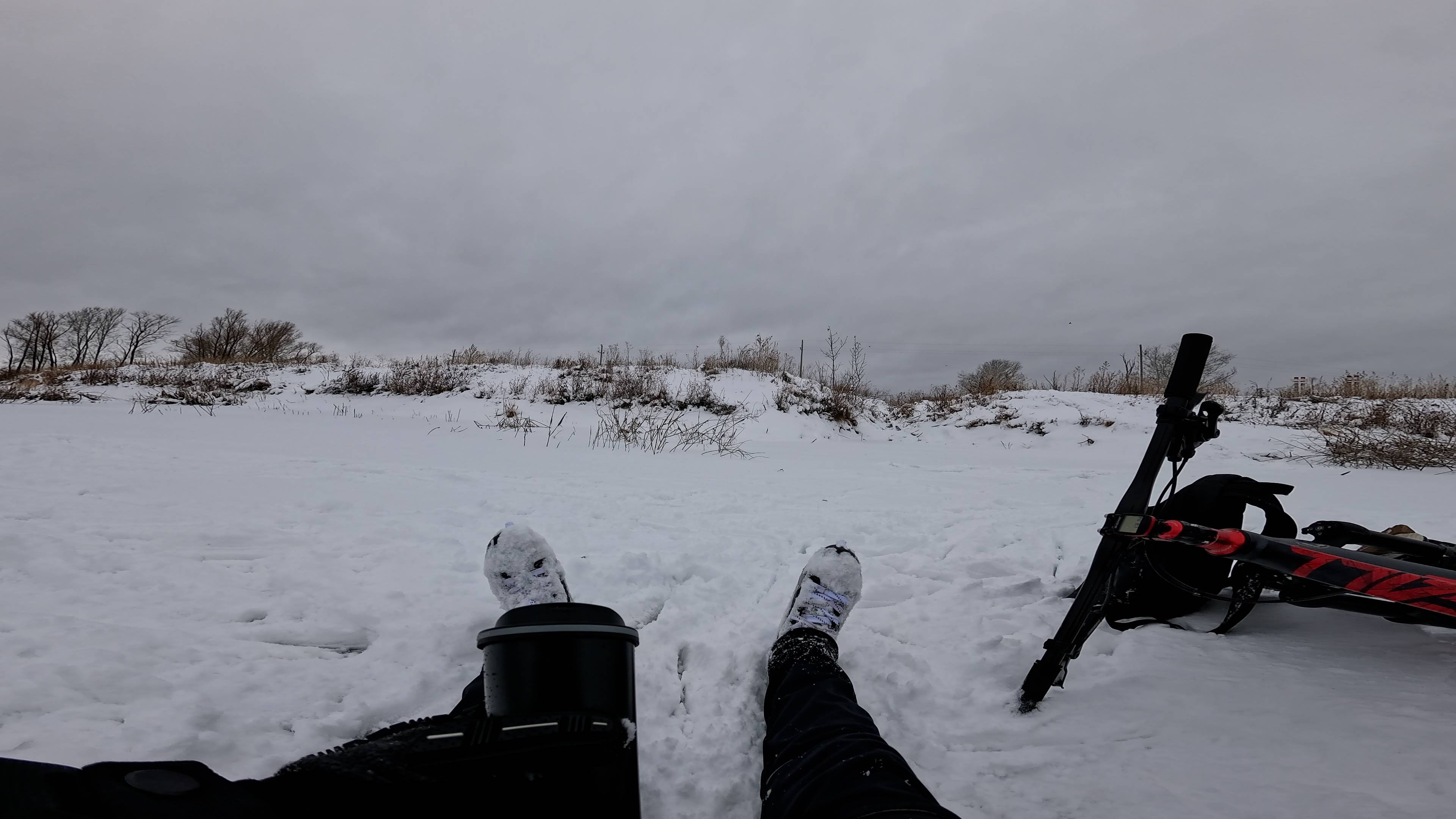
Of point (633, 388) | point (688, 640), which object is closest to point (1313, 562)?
point (688, 640)

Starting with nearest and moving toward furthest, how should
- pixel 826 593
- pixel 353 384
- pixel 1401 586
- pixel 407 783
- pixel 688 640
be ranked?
pixel 407 783 → pixel 1401 586 → pixel 688 640 → pixel 826 593 → pixel 353 384

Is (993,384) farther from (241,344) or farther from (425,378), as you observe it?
(241,344)

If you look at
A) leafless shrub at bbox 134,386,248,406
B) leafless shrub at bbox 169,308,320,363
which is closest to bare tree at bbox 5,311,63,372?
leafless shrub at bbox 169,308,320,363

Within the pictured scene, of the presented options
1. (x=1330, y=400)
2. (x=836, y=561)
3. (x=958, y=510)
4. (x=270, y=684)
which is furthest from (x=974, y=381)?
(x=270, y=684)

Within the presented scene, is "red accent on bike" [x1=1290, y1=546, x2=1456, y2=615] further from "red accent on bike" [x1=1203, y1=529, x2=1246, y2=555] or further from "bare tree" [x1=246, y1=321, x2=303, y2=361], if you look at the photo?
"bare tree" [x1=246, y1=321, x2=303, y2=361]

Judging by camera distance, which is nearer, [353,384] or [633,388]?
[633,388]

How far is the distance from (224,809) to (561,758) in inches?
14.5

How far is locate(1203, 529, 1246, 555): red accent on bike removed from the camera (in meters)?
1.42

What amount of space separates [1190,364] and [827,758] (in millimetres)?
1228

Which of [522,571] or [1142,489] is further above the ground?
[1142,489]

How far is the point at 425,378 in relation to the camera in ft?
40.9

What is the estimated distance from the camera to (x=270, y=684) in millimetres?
1261

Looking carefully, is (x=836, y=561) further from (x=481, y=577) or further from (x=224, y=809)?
(x=224, y=809)

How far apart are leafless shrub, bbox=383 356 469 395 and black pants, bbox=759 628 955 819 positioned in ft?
38.5
